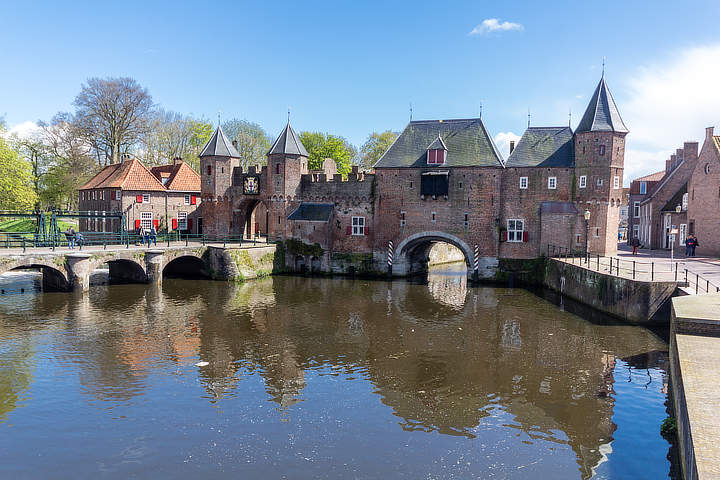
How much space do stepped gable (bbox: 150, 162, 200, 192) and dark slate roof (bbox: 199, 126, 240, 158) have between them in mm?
5850

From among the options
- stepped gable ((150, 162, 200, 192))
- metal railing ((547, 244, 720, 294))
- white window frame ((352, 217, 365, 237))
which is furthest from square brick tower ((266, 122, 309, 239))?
metal railing ((547, 244, 720, 294))

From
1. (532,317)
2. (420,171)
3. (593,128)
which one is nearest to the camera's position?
(532,317)

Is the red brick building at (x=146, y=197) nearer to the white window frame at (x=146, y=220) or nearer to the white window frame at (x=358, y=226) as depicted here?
the white window frame at (x=146, y=220)

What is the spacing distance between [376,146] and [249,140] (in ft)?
52.0

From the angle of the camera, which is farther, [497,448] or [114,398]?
[114,398]

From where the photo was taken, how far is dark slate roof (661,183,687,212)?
122ft

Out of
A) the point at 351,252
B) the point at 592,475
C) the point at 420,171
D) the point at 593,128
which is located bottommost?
the point at 592,475

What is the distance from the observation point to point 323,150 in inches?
2251

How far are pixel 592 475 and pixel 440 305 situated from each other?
634 inches

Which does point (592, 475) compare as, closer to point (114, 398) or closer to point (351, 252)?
point (114, 398)

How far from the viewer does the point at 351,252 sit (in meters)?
36.1

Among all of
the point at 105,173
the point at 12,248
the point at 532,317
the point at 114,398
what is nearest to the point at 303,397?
the point at 114,398

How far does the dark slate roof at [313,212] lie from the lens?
35.9 meters

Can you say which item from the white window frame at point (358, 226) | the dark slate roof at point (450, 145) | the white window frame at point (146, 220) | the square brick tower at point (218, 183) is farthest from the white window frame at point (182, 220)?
the dark slate roof at point (450, 145)
